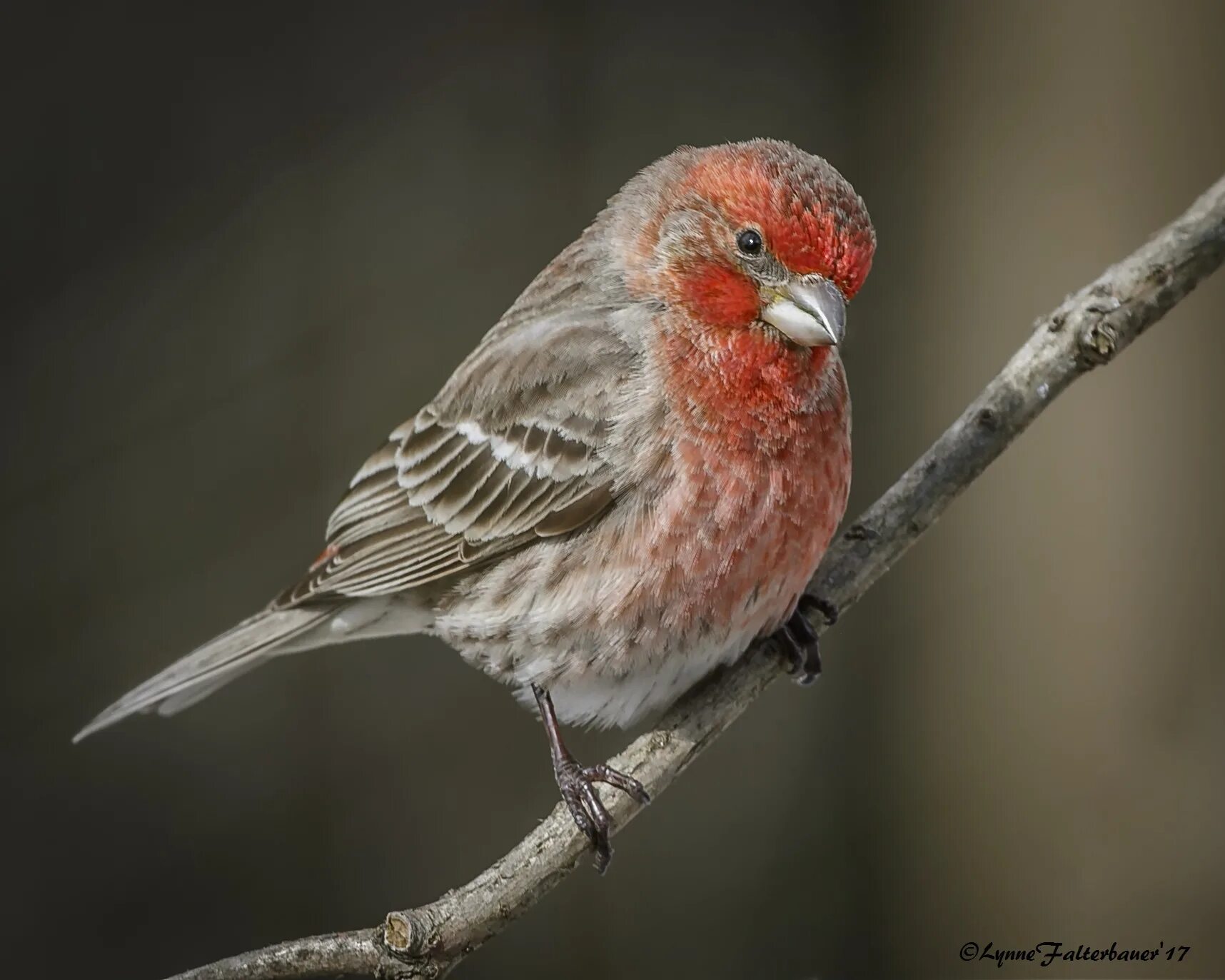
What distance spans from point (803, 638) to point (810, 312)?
97 cm

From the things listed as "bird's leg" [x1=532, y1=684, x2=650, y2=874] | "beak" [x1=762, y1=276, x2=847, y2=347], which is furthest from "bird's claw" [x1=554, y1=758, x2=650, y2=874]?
"beak" [x1=762, y1=276, x2=847, y2=347]

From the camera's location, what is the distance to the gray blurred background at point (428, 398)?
167 inches

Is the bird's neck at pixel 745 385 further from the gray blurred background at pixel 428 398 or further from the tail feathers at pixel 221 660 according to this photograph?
the gray blurred background at pixel 428 398

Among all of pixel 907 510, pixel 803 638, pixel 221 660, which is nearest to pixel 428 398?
pixel 221 660

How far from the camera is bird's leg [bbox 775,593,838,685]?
3.07 metres

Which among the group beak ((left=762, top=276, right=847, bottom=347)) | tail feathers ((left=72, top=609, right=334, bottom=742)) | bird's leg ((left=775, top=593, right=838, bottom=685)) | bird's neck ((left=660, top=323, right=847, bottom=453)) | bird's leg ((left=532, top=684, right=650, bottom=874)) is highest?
beak ((left=762, top=276, right=847, bottom=347))

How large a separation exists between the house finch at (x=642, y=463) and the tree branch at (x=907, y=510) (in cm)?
8

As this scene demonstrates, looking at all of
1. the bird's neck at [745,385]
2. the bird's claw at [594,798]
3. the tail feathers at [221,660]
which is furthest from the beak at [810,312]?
the tail feathers at [221,660]

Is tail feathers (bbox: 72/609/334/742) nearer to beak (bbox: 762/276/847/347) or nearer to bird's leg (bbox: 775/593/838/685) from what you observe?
bird's leg (bbox: 775/593/838/685)

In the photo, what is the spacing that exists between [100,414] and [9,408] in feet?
0.87

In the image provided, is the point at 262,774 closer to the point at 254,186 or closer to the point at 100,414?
the point at 100,414

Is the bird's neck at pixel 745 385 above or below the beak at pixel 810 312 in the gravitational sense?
below

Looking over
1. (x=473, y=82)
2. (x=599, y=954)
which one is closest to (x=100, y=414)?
(x=473, y=82)

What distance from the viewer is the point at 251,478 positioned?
463 centimetres
